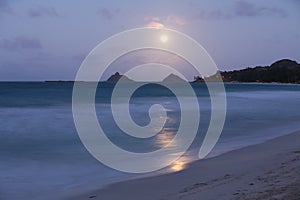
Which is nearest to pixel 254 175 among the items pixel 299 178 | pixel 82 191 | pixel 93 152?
pixel 299 178

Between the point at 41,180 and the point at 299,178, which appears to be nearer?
the point at 299,178

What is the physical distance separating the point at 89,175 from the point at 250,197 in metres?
4.35

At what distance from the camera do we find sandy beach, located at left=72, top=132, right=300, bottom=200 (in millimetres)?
5695

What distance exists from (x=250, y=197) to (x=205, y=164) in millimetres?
3860

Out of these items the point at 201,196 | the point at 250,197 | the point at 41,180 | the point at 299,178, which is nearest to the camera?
the point at 250,197

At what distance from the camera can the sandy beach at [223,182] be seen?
5695 millimetres

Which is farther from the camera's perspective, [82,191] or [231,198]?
[82,191]

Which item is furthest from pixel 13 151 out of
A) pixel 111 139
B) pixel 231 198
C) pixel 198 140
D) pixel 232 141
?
pixel 231 198

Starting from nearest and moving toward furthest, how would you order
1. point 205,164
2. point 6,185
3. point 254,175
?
1. point 254,175
2. point 6,185
3. point 205,164

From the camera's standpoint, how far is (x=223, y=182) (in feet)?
22.2

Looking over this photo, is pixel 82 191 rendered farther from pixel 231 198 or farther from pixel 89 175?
pixel 231 198

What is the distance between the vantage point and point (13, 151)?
12.7 meters

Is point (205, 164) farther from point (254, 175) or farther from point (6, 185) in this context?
point (6, 185)

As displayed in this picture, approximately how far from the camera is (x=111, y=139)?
1541 cm
